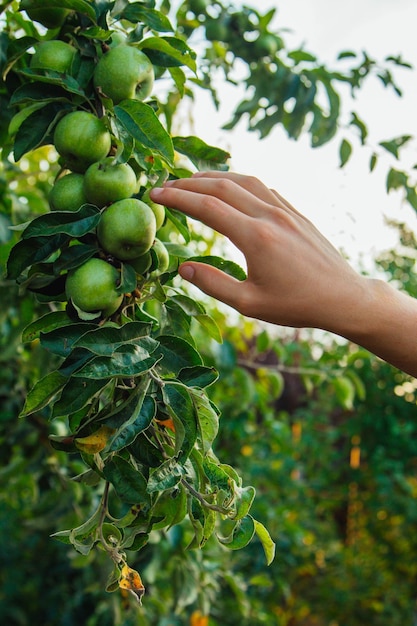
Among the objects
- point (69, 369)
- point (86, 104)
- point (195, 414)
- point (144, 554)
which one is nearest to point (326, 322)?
point (195, 414)

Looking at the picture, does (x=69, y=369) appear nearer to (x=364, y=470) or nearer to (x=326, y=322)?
(x=326, y=322)

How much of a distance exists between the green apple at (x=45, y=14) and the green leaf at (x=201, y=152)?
0.76 ft

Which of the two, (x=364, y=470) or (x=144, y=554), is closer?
(x=144, y=554)

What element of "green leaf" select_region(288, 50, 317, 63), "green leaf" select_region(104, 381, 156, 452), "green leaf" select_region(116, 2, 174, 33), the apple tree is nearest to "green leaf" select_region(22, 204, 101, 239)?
the apple tree

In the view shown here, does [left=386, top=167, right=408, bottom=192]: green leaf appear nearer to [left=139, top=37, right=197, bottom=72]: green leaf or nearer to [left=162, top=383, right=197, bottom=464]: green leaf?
[left=139, top=37, right=197, bottom=72]: green leaf

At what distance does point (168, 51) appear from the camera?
3.01 feet

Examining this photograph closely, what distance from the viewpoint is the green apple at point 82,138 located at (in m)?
0.81

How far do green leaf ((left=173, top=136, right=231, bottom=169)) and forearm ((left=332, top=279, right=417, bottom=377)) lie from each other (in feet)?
0.97

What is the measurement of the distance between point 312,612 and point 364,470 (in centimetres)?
101

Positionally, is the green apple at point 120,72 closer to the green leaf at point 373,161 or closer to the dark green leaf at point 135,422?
the dark green leaf at point 135,422

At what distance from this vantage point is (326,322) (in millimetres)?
788

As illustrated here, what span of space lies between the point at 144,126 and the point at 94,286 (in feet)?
0.67

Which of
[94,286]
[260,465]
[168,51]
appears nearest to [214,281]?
[94,286]

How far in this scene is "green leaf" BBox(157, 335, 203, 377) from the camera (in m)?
0.77
